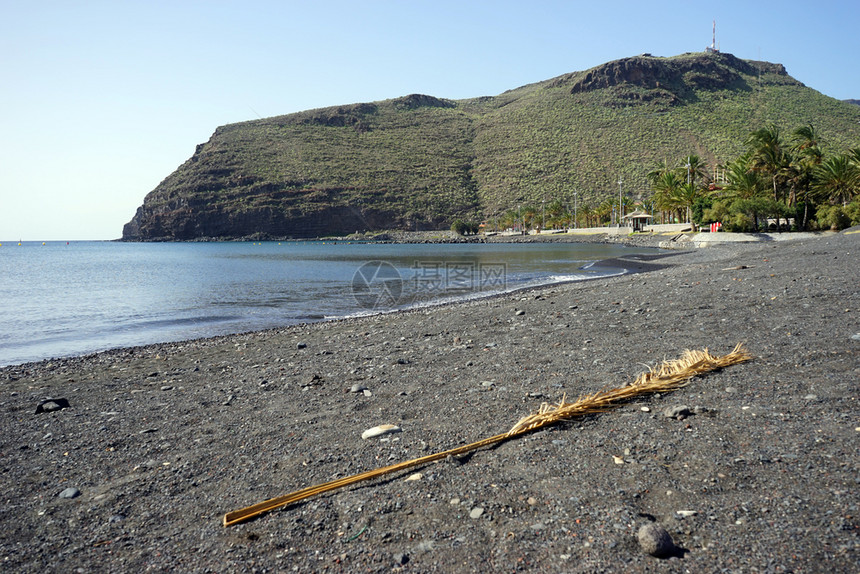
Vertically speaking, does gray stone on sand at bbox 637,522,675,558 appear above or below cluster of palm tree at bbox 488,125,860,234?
below

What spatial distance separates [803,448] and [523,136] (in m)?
125

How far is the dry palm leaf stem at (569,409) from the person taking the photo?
318 cm

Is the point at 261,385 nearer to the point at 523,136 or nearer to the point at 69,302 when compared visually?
the point at 69,302

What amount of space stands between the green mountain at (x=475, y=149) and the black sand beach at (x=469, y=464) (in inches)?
3860

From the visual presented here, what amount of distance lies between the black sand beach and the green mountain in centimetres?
9805

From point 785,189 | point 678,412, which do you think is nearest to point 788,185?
point 785,189

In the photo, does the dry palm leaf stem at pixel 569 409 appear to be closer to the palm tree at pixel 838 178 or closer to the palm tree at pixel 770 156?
the palm tree at pixel 838 178

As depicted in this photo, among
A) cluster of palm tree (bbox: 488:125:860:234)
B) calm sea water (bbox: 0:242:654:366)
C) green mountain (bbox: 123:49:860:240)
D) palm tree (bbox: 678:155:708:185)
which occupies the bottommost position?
calm sea water (bbox: 0:242:654:366)

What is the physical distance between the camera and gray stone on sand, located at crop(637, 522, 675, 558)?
2.37 meters

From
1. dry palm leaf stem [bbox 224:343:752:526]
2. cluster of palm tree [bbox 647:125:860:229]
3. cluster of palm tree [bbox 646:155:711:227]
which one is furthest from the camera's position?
cluster of palm tree [bbox 646:155:711:227]

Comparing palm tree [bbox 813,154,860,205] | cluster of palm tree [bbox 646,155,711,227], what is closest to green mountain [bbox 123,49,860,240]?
cluster of palm tree [bbox 646,155,711,227]

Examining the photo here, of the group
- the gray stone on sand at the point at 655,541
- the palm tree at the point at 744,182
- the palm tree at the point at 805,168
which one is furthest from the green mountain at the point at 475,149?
the gray stone on sand at the point at 655,541

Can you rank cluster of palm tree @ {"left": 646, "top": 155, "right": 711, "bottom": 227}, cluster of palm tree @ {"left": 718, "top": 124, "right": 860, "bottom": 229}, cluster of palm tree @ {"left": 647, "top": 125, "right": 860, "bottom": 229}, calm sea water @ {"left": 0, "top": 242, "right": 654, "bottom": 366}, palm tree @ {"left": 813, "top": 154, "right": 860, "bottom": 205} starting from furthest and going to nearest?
cluster of palm tree @ {"left": 646, "top": 155, "right": 711, "bottom": 227}
cluster of palm tree @ {"left": 718, "top": 124, "right": 860, "bottom": 229}
cluster of palm tree @ {"left": 647, "top": 125, "right": 860, "bottom": 229}
palm tree @ {"left": 813, "top": 154, "right": 860, "bottom": 205}
calm sea water @ {"left": 0, "top": 242, "right": 654, "bottom": 366}

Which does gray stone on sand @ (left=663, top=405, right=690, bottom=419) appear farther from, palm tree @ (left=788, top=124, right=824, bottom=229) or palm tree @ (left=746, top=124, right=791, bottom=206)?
palm tree @ (left=746, top=124, right=791, bottom=206)
